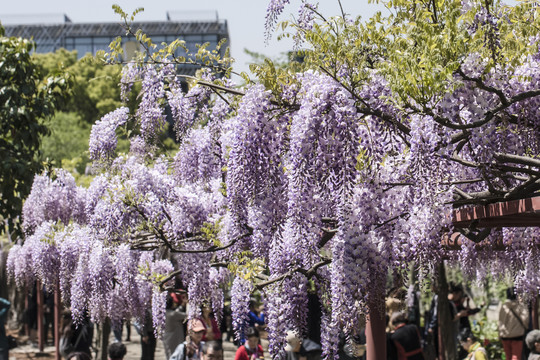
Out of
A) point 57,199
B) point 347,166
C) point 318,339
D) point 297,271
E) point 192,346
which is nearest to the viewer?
point 347,166

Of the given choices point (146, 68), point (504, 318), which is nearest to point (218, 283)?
point (146, 68)

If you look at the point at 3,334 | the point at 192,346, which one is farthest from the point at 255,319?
the point at 3,334

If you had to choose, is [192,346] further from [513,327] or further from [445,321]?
[513,327]

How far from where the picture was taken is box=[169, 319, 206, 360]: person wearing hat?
844cm

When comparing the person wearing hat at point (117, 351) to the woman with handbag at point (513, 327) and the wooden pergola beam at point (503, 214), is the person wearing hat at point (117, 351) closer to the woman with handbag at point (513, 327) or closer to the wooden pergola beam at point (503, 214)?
the wooden pergola beam at point (503, 214)

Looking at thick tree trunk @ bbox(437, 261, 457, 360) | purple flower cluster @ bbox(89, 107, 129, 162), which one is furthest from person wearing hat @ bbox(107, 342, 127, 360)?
thick tree trunk @ bbox(437, 261, 457, 360)

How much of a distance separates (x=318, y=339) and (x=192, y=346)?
155 inches

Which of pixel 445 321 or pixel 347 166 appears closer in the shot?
pixel 347 166

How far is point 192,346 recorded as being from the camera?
28.8 ft

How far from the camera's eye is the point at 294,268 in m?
6.08

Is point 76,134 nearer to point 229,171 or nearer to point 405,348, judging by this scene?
point 405,348

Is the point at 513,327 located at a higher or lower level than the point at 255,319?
lower

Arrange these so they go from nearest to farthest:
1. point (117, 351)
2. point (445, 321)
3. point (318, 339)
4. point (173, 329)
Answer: point (117, 351) → point (173, 329) → point (445, 321) → point (318, 339)

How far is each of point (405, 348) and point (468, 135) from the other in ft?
14.0
